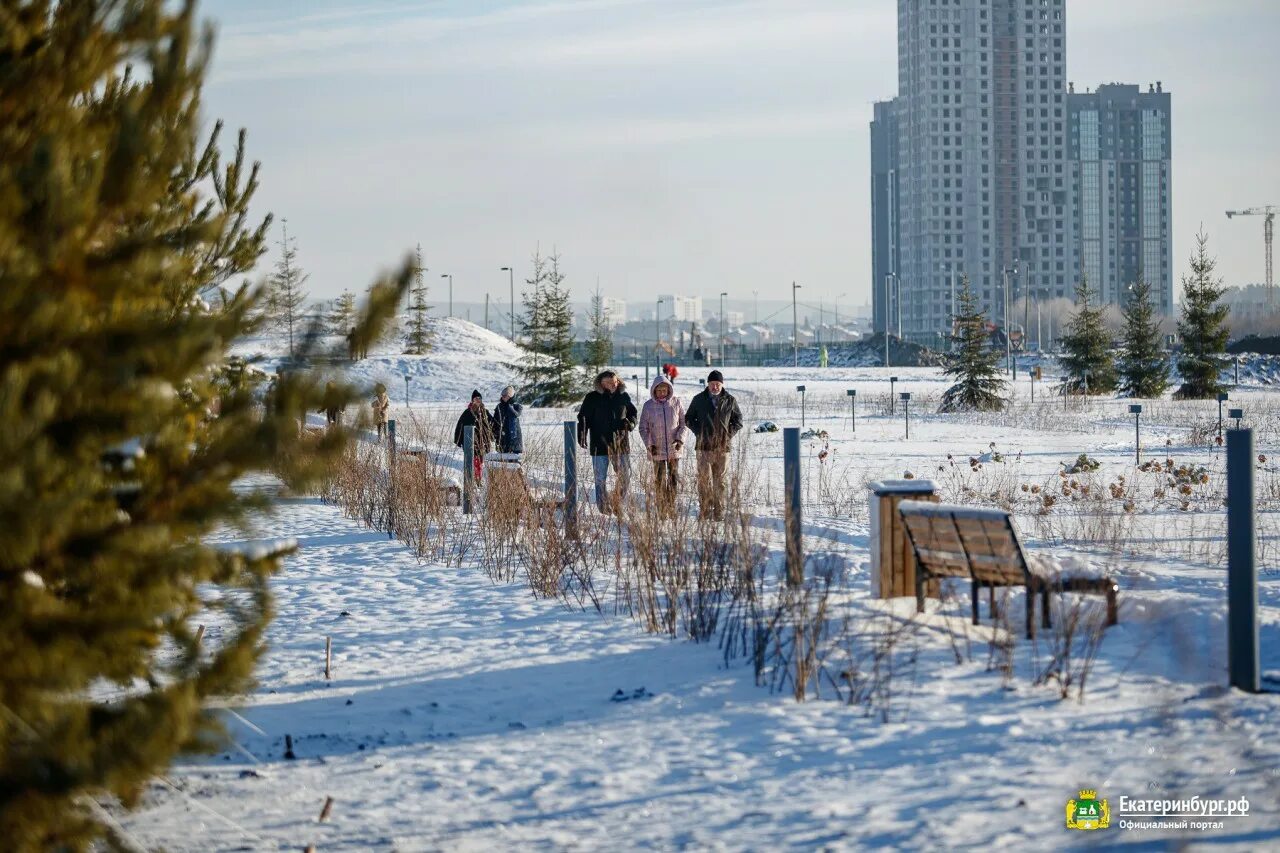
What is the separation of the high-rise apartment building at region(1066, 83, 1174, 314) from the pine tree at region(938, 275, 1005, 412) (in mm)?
130667

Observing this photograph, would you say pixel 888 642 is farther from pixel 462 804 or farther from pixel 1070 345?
pixel 1070 345

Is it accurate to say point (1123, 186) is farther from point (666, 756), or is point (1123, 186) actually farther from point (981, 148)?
point (666, 756)

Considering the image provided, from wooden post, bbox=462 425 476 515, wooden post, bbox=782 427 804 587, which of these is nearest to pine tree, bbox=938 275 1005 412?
wooden post, bbox=462 425 476 515

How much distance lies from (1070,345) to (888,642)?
4163cm

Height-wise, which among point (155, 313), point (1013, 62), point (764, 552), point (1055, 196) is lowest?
point (764, 552)

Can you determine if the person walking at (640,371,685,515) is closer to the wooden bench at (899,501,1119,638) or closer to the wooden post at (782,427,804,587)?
the wooden post at (782,427,804,587)

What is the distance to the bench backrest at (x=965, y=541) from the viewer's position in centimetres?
729

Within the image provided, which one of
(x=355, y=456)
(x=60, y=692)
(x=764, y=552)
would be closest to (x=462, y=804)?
(x=60, y=692)

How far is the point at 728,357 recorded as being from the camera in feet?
351

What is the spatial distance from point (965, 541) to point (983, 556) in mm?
128

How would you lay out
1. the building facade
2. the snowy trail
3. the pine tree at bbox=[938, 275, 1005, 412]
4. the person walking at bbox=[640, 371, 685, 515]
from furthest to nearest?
1. the building facade
2. the pine tree at bbox=[938, 275, 1005, 412]
3. the person walking at bbox=[640, 371, 685, 515]
4. the snowy trail

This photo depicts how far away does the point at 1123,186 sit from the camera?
164750 millimetres

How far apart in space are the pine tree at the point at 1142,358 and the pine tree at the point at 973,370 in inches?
275

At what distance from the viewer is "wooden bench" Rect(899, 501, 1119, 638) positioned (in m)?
7.28
